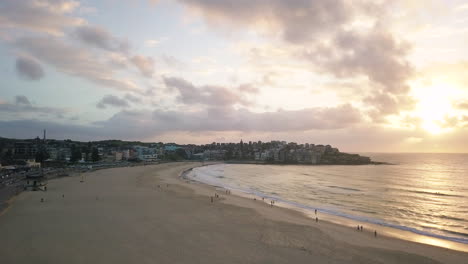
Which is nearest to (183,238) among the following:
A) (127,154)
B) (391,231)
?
(391,231)

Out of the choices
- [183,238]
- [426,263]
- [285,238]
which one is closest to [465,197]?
[426,263]

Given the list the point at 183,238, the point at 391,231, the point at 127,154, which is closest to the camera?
the point at 183,238

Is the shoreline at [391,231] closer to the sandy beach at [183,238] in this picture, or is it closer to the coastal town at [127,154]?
the sandy beach at [183,238]

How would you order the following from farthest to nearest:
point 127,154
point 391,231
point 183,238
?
1. point 127,154
2. point 391,231
3. point 183,238

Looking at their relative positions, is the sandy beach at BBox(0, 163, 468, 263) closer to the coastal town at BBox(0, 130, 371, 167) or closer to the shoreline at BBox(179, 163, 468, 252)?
the shoreline at BBox(179, 163, 468, 252)

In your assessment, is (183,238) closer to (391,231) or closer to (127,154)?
(391,231)

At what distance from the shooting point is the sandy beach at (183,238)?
50.5 ft

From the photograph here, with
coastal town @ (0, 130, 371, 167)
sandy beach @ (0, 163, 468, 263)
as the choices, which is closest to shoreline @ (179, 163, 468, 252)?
sandy beach @ (0, 163, 468, 263)

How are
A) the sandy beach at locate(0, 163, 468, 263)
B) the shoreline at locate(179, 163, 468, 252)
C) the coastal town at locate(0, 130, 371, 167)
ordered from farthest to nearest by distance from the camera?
the coastal town at locate(0, 130, 371, 167) < the shoreline at locate(179, 163, 468, 252) < the sandy beach at locate(0, 163, 468, 263)

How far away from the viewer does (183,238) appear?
60.5 feet

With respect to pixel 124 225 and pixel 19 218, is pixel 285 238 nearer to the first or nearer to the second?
pixel 124 225

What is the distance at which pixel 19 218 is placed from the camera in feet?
73.8

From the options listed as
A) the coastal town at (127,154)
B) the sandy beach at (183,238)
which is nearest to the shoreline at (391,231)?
the sandy beach at (183,238)

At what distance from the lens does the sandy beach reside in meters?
Answer: 15.4
